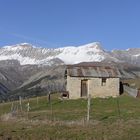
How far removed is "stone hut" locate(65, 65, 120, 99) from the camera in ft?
237

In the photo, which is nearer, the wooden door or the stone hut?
the stone hut

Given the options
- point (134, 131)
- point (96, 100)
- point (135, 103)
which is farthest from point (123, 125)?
point (96, 100)

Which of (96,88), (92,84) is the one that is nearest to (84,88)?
(92,84)

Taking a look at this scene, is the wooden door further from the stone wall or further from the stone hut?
the stone wall

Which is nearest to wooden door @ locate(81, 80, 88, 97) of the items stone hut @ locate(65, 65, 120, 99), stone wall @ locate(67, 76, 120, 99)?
stone hut @ locate(65, 65, 120, 99)

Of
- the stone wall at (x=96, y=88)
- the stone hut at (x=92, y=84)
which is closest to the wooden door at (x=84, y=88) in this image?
the stone hut at (x=92, y=84)

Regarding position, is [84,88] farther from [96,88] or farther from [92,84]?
[96,88]

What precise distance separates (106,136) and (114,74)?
50.7 metres

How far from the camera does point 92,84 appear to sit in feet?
238

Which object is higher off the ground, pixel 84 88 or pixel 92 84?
pixel 92 84

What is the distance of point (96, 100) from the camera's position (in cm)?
6656

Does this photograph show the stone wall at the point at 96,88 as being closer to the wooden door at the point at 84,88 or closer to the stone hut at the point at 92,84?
the stone hut at the point at 92,84

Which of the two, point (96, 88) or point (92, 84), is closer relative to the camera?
point (96, 88)

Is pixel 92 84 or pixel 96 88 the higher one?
pixel 92 84
